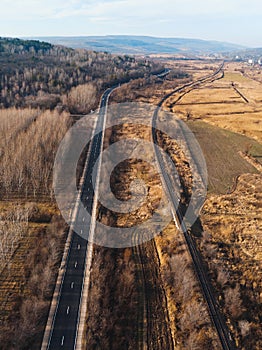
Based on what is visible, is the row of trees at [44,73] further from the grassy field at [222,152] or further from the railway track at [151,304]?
the railway track at [151,304]

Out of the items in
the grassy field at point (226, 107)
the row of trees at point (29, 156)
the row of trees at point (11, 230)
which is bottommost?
the row of trees at point (11, 230)

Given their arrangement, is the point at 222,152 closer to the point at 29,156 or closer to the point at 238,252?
the point at 238,252

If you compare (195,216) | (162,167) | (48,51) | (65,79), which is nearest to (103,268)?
(195,216)

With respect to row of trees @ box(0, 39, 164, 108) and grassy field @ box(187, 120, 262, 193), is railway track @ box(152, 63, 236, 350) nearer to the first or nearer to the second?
grassy field @ box(187, 120, 262, 193)

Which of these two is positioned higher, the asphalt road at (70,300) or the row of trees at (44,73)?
the row of trees at (44,73)

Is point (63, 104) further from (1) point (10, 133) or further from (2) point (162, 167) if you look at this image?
(2) point (162, 167)

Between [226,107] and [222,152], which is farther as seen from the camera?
[226,107]

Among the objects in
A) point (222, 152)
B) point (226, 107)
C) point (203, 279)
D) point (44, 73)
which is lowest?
point (203, 279)

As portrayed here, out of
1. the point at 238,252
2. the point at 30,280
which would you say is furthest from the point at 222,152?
the point at 30,280

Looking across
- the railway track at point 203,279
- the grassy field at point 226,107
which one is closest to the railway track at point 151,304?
the railway track at point 203,279

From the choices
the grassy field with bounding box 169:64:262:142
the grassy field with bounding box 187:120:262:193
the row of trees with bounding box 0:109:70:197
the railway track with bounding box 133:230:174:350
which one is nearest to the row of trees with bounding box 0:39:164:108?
the row of trees with bounding box 0:109:70:197

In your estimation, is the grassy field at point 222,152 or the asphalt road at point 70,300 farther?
the grassy field at point 222,152
